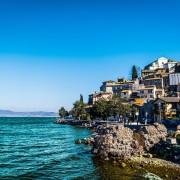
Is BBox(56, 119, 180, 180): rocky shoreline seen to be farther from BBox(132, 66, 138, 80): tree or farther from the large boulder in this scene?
BBox(132, 66, 138, 80): tree

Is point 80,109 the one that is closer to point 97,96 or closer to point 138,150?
point 97,96

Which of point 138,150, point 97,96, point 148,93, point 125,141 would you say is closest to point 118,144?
point 125,141

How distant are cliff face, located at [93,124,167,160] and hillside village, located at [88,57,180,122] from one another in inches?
1436

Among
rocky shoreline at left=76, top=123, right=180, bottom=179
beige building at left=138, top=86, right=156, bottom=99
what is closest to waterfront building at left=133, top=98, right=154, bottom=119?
beige building at left=138, top=86, right=156, bottom=99

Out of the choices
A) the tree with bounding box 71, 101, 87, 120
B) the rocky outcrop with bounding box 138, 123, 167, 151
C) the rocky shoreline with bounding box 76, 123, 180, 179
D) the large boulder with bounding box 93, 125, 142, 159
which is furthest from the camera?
the tree with bounding box 71, 101, 87, 120

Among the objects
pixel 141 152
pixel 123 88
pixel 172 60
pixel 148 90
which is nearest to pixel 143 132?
pixel 141 152

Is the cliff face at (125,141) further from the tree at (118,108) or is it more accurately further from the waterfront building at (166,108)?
the tree at (118,108)

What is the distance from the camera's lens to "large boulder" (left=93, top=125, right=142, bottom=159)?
152 ft

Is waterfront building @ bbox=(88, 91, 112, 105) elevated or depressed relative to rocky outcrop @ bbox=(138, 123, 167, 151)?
elevated

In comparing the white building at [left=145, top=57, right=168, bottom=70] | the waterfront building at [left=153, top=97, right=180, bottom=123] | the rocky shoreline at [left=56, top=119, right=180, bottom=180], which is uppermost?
the white building at [left=145, top=57, right=168, bottom=70]

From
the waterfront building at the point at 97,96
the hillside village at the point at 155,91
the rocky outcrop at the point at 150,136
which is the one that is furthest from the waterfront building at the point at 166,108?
the waterfront building at the point at 97,96

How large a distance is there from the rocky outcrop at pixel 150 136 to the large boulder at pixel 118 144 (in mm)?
2054

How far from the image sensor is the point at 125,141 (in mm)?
47281

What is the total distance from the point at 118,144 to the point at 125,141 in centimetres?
133
